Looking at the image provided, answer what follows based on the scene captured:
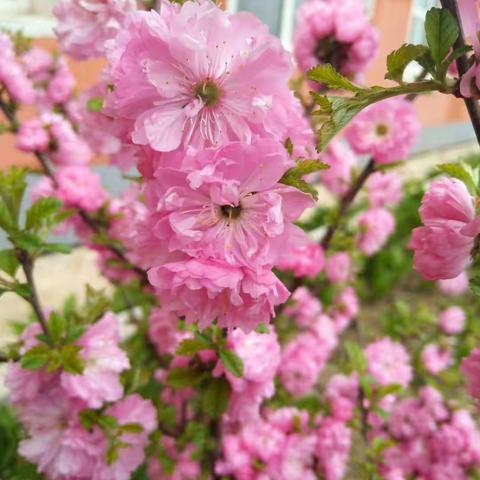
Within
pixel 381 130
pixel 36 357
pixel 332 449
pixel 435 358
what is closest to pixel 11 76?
pixel 36 357

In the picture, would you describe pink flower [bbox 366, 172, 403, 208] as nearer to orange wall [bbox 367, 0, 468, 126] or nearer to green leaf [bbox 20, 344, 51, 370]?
green leaf [bbox 20, 344, 51, 370]

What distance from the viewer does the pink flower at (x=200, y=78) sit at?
0.38 m

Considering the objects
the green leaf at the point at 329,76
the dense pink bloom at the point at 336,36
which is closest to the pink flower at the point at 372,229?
the dense pink bloom at the point at 336,36

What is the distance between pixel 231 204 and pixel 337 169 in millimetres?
903

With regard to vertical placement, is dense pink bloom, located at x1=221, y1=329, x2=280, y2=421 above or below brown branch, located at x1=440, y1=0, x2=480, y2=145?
below

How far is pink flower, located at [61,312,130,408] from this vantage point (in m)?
0.68

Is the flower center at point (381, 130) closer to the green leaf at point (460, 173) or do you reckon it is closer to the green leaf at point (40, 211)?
the green leaf at point (460, 173)

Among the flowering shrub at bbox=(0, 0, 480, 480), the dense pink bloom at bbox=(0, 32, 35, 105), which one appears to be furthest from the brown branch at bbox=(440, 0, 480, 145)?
the dense pink bloom at bbox=(0, 32, 35, 105)

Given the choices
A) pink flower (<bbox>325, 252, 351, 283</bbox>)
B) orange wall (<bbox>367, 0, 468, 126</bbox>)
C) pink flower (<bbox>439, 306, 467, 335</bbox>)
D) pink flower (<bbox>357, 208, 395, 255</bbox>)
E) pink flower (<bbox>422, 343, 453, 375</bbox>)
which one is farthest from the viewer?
orange wall (<bbox>367, 0, 468, 126</bbox>)

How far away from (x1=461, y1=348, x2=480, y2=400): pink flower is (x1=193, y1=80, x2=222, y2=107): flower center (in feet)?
1.23

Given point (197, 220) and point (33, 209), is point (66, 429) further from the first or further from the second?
point (197, 220)

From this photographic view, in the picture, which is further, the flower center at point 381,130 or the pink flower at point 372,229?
the pink flower at point 372,229

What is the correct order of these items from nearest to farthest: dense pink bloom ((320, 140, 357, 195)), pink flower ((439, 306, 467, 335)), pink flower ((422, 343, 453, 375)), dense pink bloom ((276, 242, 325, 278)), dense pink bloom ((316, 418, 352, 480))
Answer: dense pink bloom ((276, 242, 325, 278)), dense pink bloom ((316, 418, 352, 480)), dense pink bloom ((320, 140, 357, 195)), pink flower ((422, 343, 453, 375)), pink flower ((439, 306, 467, 335))

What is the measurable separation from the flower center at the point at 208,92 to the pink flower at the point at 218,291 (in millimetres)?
122
